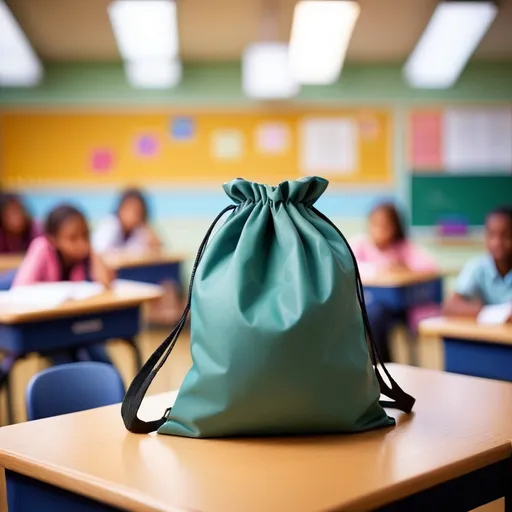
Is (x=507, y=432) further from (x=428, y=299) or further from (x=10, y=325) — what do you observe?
(x=428, y=299)

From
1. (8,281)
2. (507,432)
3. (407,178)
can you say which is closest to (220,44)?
(407,178)

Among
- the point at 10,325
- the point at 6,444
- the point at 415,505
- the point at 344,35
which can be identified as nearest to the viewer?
the point at 415,505

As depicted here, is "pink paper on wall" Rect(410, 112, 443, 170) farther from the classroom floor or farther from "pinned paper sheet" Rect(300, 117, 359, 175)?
the classroom floor

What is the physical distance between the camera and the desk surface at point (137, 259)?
19.9ft

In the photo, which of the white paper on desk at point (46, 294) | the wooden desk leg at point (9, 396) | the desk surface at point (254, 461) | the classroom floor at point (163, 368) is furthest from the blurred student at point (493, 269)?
the desk surface at point (254, 461)

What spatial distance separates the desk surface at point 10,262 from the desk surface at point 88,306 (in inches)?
63.8

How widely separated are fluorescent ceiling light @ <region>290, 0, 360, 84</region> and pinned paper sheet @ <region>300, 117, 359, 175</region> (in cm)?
57

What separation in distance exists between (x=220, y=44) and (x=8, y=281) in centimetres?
372

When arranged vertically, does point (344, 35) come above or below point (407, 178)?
above

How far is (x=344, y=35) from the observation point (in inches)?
247

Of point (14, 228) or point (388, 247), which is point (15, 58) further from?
point (388, 247)

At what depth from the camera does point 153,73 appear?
7.41m

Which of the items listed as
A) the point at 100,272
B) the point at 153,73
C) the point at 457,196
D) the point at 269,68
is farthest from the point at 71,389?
the point at 457,196

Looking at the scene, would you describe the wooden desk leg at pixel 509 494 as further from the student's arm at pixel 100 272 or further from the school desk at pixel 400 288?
the school desk at pixel 400 288
